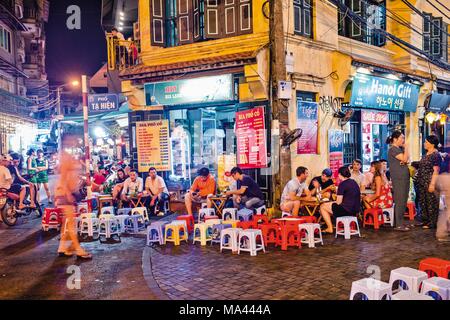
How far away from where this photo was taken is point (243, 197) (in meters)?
10.5

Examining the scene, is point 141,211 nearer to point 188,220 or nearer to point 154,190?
point 154,190

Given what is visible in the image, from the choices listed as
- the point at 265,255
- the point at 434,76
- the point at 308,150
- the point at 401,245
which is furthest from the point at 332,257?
the point at 434,76

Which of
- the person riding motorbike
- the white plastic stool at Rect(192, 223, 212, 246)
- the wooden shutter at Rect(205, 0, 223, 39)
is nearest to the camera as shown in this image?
the white plastic stool at Rect(192, 223, 212, 246)

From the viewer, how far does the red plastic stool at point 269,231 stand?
8.29m

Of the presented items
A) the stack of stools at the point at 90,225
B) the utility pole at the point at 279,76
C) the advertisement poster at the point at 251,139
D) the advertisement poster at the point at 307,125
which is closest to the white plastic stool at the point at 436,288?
the utility pole at the point at 279,76

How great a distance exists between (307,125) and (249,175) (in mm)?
2311

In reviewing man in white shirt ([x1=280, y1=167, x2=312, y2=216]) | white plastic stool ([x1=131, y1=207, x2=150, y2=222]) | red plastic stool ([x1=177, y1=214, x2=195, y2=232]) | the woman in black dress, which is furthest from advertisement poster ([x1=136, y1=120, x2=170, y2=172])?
the woman in black dress

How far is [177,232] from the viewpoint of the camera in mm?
8852

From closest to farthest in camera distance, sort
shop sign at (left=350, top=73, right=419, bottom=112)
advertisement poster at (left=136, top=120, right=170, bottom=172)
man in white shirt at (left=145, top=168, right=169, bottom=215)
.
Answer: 1. man in white shirt at (left=145, top=168, right=169, bottom=215)
2. shop sign at (left=350, top=73, right=419, bottom=112)
3. advertisement poster at (left=136, top=120, right=170, bottom=172)

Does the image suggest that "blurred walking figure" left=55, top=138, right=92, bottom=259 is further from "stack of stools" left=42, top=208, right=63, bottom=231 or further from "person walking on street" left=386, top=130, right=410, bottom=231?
"person walking on street" left=386, top=130, right=410, bottom=231

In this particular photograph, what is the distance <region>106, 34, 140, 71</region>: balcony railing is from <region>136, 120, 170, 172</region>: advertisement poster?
2.89 meters

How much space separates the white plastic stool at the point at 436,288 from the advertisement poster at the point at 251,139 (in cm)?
710

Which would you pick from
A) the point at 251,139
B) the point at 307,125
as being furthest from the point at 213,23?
the point at 307,125

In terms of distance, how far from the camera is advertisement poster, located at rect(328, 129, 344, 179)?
41.7 feet
